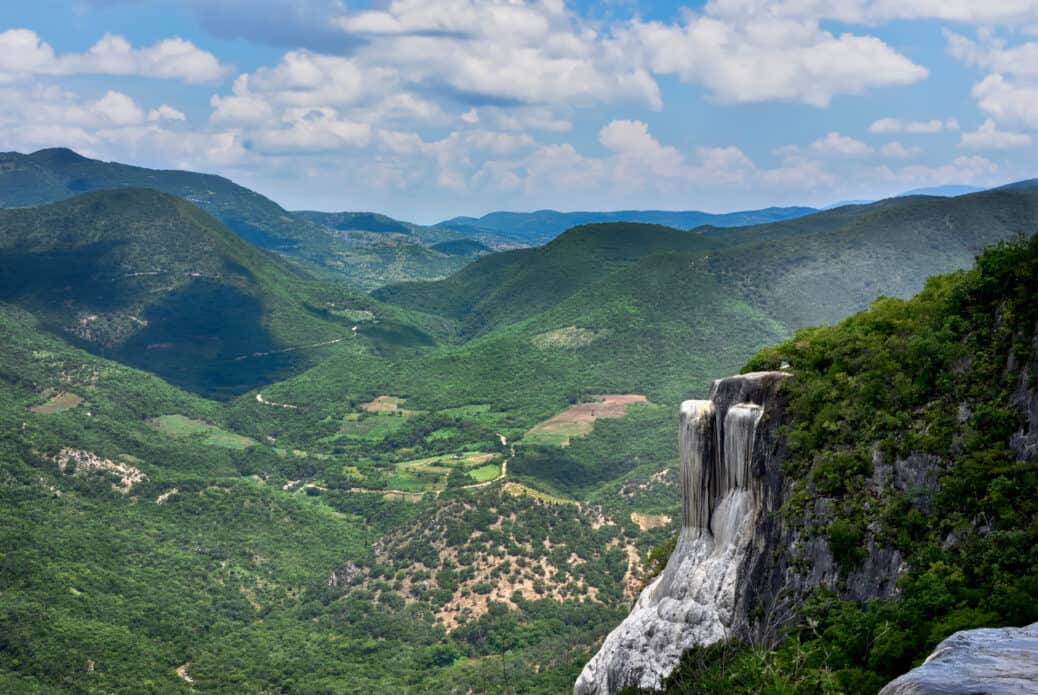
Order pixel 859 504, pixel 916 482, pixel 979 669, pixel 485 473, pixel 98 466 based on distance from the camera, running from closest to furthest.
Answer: pixel 979 669 < pixel 916 482 < pixel 859 504 < pixel 98 466 < pixel 485 473

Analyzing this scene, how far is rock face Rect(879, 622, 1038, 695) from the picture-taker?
14602 millimetres

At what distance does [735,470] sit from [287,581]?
354ft

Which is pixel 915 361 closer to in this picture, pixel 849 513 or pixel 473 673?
pixel 849 513

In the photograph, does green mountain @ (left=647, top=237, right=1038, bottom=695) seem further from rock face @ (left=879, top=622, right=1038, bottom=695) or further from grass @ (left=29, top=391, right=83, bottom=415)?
grass @ (left=29, top=391, right=83, bottom=415)

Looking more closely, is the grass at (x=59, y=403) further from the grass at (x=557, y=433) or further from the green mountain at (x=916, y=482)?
the green mountain at (x=916, y=482)

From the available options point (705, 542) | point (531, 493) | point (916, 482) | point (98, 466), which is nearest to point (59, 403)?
point (98, 466)

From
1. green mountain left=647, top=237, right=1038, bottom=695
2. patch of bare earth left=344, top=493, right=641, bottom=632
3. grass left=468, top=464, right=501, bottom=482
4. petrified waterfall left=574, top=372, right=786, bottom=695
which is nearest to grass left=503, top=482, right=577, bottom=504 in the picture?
patch of bare earth left=344, top=493, right=641, bottom=632

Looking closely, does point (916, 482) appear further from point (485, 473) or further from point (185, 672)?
point (485, 473)

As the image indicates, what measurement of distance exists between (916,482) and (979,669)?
13.8 metres

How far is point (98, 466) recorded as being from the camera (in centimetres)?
14500

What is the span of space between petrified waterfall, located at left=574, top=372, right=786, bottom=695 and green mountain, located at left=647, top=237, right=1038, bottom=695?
4.00ft

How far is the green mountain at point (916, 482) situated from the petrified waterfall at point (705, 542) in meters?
1.22

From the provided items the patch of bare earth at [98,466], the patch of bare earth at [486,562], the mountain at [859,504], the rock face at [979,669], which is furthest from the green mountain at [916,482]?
the patch of bare earth at [98,466]

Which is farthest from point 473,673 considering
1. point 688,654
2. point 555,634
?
point 688,654
